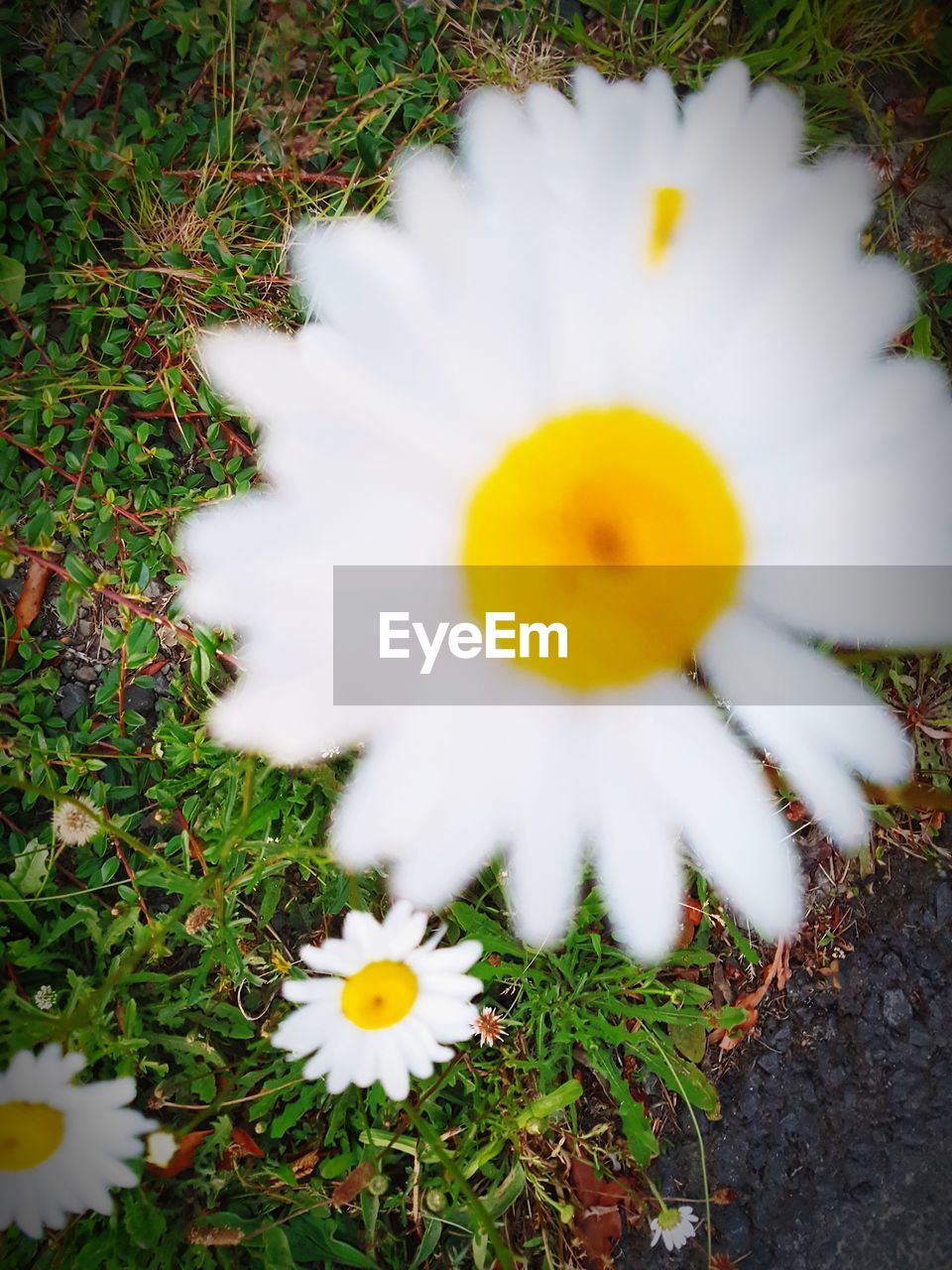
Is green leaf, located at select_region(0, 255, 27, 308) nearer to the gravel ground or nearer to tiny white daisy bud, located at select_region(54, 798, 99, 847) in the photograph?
tiny white daisy bud, located at select_region(54, 798, 99, 847)

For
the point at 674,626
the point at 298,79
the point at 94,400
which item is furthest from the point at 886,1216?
the point at 298,79

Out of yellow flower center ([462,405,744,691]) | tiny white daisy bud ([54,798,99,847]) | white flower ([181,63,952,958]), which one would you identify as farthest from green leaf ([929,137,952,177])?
tiny white daisy bud ([54,798,99,847])

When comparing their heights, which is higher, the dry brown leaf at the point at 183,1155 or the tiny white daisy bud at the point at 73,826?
the tiny white daisy bud at the point at 73,826

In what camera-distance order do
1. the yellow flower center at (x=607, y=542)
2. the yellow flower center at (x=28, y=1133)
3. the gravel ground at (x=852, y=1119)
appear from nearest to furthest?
the yellow flower center at (x=607, y=542) → the yellow flower center at (x=28, y=1133) → the gravel ground at (x=852, y=1119)

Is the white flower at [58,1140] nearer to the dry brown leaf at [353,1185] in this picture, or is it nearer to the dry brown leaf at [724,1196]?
the dry brown leaf at [353,1185]

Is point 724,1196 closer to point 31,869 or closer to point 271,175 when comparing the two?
point 31,869

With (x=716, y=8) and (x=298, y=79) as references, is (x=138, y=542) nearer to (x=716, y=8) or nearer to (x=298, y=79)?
(x=298, y=79)

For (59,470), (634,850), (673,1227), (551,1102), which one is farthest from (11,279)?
(673,1227)

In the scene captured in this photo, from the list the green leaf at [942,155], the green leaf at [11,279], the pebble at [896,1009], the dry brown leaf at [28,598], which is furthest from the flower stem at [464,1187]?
the green leaf at [942,155]

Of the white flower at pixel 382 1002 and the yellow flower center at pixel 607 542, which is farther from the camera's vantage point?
the white flower at pixel 382 1002
